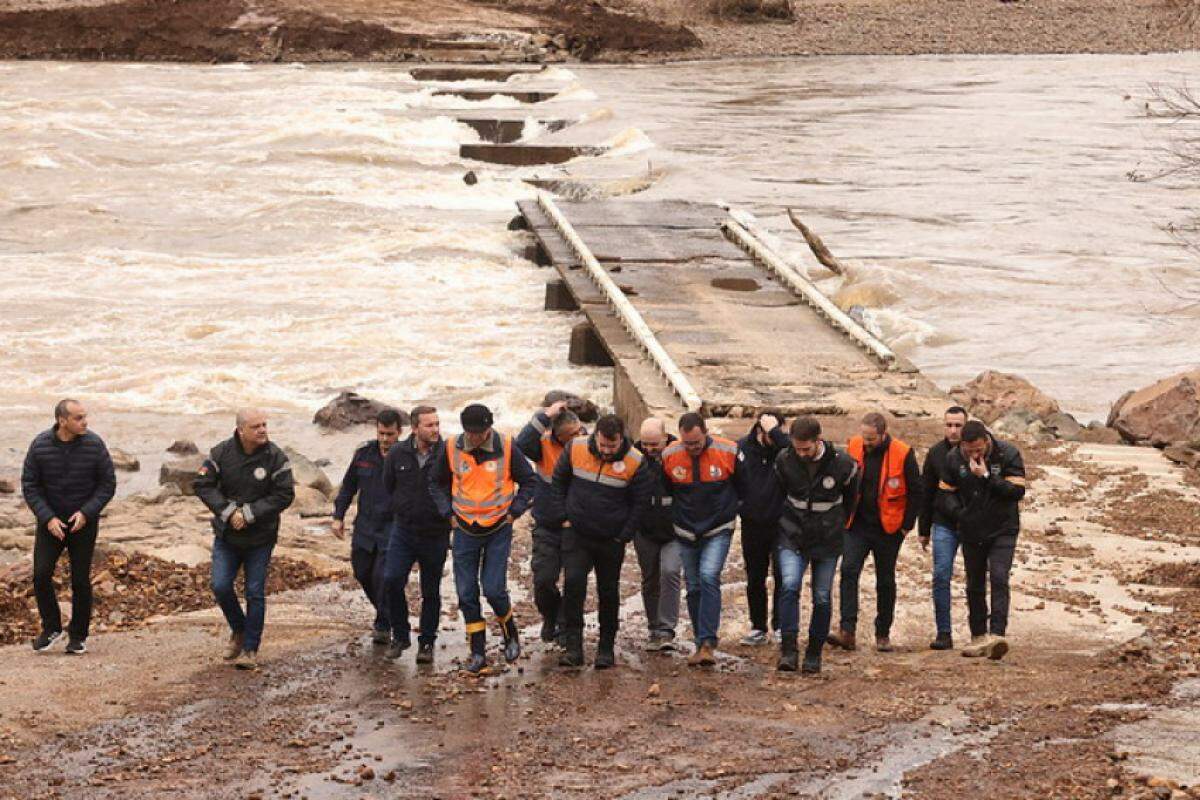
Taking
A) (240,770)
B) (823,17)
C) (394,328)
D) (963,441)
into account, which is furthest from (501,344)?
(823,17)

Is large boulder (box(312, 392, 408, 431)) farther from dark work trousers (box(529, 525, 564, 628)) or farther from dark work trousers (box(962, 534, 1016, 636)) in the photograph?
dark work trousers (box(962, 534, 1016, 636))

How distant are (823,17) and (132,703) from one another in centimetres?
6573

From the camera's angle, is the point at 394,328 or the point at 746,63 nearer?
the point at 394,328

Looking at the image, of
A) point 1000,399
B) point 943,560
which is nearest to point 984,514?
point 943,560

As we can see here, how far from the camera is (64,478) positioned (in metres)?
10.9

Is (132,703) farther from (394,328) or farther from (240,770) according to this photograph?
(394,328)

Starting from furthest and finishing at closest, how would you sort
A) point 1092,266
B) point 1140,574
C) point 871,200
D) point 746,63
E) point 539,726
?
point 746,63
point 871,200
point 1092,266
point 1140,574
point 539,726

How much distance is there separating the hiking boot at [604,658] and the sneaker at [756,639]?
0.98 metres

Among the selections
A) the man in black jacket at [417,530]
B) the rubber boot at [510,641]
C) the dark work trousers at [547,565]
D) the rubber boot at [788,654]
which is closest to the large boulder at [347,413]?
the dark work trousers at [547,565]

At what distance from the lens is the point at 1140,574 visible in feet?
42.0

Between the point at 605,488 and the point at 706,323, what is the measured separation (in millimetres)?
11648

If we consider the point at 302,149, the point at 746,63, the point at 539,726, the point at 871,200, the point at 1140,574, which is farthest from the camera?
the point at 746,63

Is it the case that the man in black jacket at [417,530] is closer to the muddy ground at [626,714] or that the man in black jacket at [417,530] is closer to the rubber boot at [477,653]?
the muddy ground at [626,714]

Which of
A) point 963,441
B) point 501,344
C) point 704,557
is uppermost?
point 963,441
